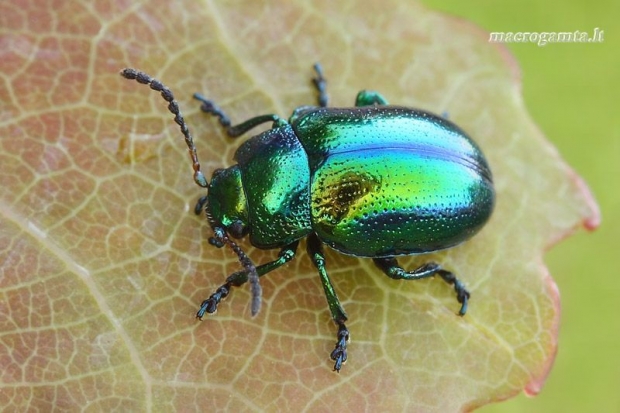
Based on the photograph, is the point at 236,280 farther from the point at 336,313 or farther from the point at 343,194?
the point at 343,194

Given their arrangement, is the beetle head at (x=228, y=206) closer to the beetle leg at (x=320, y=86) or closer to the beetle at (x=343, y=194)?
the beetle at (x=343, y=194)

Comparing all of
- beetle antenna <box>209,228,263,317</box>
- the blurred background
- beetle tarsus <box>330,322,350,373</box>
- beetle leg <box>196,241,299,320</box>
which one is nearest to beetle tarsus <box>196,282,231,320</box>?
beetle leg <box>196,241,299,320</box>

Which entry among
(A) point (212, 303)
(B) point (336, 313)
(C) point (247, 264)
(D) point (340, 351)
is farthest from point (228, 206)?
(D) point (340, 351)

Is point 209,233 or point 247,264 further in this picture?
point 209,233

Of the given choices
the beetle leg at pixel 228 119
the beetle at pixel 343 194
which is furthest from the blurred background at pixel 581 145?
the beetle leg at pixel 228 119

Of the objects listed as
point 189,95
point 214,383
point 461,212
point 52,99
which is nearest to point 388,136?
point 461,212

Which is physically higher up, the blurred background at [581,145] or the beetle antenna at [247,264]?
the beetle antenna at [247,264]
